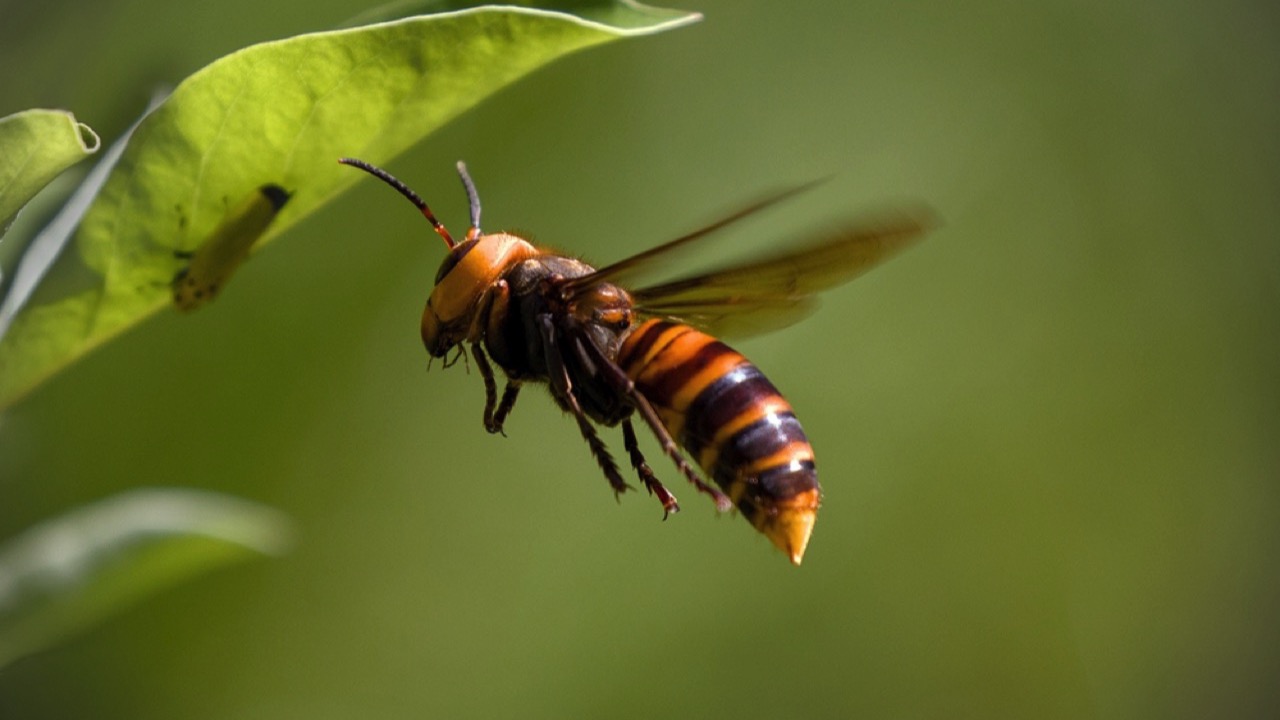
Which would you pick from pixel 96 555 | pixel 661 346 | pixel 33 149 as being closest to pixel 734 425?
pixel 661 346

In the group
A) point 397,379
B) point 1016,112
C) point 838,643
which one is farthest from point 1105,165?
point 397,379

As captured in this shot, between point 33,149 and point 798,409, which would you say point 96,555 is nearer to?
point 33,149

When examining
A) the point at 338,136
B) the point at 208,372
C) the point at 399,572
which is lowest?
the point at 399,572

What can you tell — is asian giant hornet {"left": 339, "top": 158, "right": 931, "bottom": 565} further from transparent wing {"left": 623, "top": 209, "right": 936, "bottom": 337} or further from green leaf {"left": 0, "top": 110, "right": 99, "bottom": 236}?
green leaf {"left": 0, "top": 110, "right": 99, "bottom": 236}

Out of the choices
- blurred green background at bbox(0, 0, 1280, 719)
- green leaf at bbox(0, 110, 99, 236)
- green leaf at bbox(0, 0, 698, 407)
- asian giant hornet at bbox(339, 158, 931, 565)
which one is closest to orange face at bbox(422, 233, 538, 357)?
asian giant hornet at bbox(339, 158, 931, 565)

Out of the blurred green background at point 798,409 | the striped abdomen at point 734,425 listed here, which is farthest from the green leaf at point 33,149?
the blurred green background at point 798,409

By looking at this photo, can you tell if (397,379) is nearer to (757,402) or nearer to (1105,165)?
(757,402)
